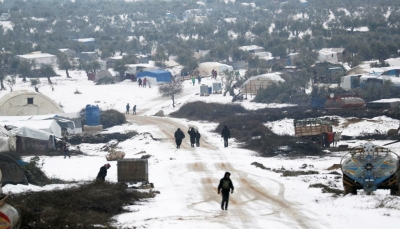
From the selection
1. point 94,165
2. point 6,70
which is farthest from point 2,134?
point 6,70

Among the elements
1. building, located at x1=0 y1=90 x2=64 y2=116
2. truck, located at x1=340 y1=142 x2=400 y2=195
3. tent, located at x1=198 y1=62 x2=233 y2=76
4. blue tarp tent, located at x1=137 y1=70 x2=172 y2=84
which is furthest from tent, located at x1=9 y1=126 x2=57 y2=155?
tent, located at x1=198 y1=62 x2=233 y2=76

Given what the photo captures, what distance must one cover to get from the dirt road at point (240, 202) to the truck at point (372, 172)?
162cm

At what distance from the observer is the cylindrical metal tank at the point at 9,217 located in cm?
1198

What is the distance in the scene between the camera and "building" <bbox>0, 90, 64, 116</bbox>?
151 feet

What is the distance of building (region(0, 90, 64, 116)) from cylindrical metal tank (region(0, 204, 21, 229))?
3445 cm

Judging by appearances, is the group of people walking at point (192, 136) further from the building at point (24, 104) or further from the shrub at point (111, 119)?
the building at point (24, 104)

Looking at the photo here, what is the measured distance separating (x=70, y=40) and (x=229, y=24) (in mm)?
25807

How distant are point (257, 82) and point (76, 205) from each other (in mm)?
43897

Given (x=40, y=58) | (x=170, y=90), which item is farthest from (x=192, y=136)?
(x=40, y=58)

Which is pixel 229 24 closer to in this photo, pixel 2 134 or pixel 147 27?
pixel 147 27

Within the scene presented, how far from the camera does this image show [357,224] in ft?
49.1

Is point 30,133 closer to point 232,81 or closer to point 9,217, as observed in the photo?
point 9,217

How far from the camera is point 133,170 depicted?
2217 centimetres

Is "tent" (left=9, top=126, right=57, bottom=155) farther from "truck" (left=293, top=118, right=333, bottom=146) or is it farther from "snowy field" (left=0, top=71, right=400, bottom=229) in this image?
"truck" (left=293, top=118, right=333, bottom=146)
